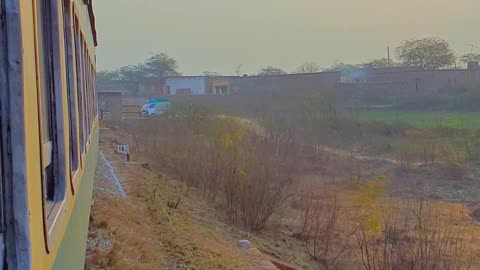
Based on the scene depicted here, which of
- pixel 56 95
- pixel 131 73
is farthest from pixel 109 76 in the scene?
pixel 56 95

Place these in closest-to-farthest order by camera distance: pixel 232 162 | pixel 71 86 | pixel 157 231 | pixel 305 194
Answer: pixel 71 86
pixel 157 231
pixel 232 162
pixel 305 194

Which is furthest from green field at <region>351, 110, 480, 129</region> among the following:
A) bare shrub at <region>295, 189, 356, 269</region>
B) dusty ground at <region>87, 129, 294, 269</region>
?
dusty ground at <region>87, 129, 294, 269</region>

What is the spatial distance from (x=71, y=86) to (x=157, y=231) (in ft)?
24.0

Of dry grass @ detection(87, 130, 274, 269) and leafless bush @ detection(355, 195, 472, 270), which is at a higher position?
dry grass @ detection(87, 130, 274, 269)

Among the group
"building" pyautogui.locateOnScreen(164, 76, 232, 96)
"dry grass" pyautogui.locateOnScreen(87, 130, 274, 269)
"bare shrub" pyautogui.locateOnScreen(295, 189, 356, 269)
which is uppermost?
"building" pyautogui.locateOnScreen(164, 76, 232, 96)

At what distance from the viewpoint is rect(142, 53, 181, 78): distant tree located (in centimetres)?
7006

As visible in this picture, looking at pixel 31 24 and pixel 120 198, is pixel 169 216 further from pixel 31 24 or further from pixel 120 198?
pixel 31 24

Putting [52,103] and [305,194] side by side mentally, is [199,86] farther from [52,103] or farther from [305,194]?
[52,103]

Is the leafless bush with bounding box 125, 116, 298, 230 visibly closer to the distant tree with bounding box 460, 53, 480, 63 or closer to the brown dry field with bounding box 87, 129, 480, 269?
the brown dry field with bounding box 87, 129, 480, 269

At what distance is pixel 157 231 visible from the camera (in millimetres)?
9961

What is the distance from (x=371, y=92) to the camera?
5006cm

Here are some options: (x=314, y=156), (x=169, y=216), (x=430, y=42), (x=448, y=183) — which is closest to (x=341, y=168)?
(x=314, y=156)

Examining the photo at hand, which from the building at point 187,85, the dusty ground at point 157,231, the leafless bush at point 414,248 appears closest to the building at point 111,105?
the dusty ground at point 157,231

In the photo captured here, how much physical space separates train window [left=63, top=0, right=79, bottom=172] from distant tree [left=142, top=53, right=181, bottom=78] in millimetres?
66770
